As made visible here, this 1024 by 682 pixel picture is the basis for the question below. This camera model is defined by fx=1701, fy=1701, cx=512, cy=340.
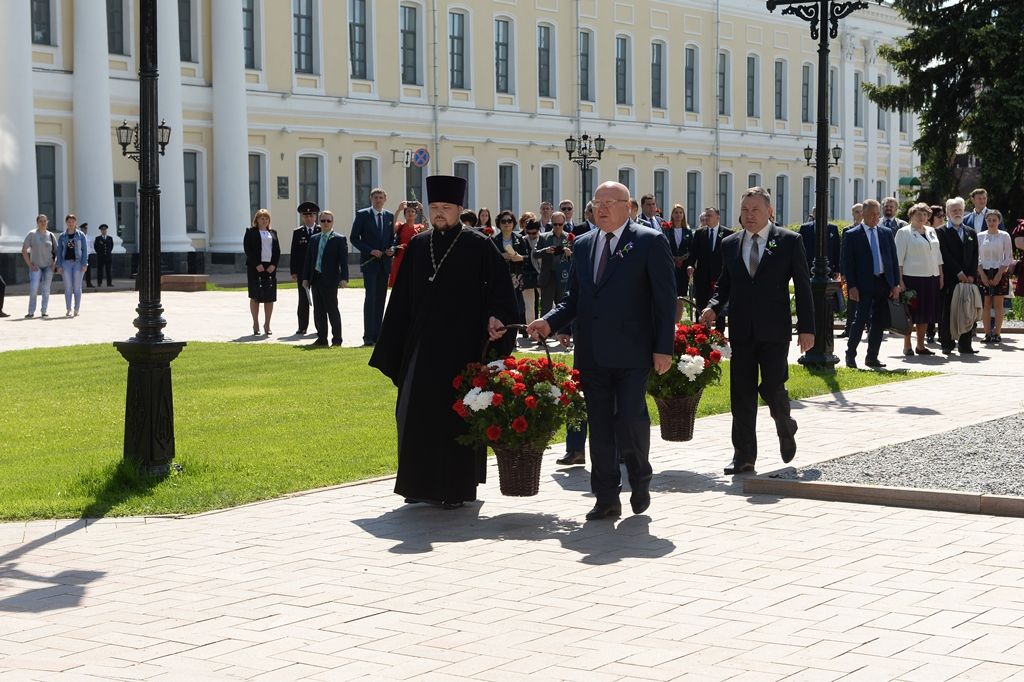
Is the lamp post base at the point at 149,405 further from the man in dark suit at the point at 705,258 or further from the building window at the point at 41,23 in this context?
the building window at the point at 41,23

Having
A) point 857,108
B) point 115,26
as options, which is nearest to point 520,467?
point 115,26

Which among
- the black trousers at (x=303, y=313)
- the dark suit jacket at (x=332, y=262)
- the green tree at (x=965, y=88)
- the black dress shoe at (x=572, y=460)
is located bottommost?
the black dress shoe at (x=572, y=460)

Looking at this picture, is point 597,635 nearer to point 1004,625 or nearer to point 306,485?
point 1004,625

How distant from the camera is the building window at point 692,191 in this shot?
2443 inches

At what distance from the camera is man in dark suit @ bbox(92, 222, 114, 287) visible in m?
41.4

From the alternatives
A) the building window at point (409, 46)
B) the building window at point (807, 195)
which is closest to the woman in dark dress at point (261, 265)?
the building window at point (409, 46)

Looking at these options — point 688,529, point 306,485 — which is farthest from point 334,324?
point 688,529

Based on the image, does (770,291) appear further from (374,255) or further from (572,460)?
(374,255)

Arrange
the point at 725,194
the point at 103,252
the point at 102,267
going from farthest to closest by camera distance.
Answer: the point at 725,194
the point at 102,267
the point at 103,252

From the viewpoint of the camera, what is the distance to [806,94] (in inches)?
2685

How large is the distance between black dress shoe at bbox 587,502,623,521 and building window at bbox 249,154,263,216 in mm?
38919

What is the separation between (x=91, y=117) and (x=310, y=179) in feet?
25.2

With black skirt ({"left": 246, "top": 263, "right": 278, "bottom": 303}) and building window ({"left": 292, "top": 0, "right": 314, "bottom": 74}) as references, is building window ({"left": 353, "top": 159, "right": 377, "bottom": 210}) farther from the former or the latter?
black skirt ({"left": 246, "top": 263, "right": 278, "bottom": 303})

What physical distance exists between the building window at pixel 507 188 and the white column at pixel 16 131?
56.7ft
